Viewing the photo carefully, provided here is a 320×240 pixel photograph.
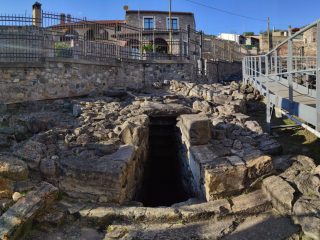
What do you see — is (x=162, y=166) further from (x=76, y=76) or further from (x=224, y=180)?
(x=224, y=180)

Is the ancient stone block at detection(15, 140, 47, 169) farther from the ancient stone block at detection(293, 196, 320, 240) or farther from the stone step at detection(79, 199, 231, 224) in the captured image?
the ancient stone block at detection(293, 196, 320, 240)

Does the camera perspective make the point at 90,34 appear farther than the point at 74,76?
Yes

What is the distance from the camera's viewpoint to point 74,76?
12.6m

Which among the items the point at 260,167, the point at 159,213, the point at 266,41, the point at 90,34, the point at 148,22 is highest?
the point at 148,22

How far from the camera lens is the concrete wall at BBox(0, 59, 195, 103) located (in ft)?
36.2

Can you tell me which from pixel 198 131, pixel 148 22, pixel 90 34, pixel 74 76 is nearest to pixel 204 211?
pixel 198 131

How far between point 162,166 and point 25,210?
22.0 ft

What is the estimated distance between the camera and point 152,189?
1093cm

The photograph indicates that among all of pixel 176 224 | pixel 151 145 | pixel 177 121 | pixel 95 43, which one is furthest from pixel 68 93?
pixel 176 224

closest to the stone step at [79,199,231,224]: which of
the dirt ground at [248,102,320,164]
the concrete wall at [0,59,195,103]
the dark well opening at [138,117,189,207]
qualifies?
the dirt ground at [248,102,320,164]

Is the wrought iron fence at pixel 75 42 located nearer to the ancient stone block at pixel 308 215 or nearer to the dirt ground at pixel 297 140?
the dirt ground at pixel 297 140

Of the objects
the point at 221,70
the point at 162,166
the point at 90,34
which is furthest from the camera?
the point at 221,70

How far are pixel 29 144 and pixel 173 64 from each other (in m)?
10.5

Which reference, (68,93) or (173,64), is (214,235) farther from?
(173,64)
